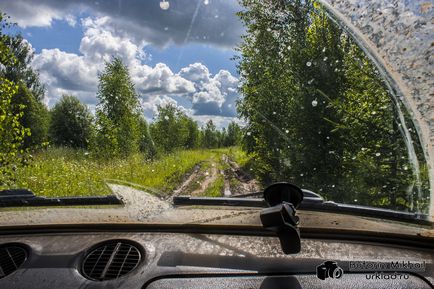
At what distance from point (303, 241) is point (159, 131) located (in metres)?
2.15

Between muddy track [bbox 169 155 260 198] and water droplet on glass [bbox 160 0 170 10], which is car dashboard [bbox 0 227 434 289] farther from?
water droplet on glass [bbox 160 0 170 10]

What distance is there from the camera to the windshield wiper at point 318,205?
203 centimetres

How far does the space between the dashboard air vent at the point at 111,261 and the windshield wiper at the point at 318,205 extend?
490mm

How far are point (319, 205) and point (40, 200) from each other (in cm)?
174

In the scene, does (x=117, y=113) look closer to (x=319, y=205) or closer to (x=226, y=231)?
(x=226, y=231)

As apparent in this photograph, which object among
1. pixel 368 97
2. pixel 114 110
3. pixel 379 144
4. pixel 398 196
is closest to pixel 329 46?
pixel 368 97

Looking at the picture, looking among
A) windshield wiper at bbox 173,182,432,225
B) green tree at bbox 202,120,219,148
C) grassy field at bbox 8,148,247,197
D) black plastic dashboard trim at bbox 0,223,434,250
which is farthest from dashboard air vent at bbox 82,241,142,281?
green tree at bbox 202,120,219,148

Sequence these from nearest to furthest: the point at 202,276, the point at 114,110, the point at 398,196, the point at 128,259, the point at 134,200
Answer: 1. the point at 202,276
2. the point at 128,259
3. the point at 134,200
4. the point at 114,110
5. the point at 398,196

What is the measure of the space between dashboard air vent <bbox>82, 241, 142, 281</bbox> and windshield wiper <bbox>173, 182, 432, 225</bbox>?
19.3 inches

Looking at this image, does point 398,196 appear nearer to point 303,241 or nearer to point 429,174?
point 429,174

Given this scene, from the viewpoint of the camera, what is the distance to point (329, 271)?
63.2 inches

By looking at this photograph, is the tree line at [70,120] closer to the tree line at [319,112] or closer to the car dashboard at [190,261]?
the tree line at [319,112]

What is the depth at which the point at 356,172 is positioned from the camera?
5.05 metres

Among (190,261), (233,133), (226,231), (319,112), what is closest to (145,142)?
(233,133)
